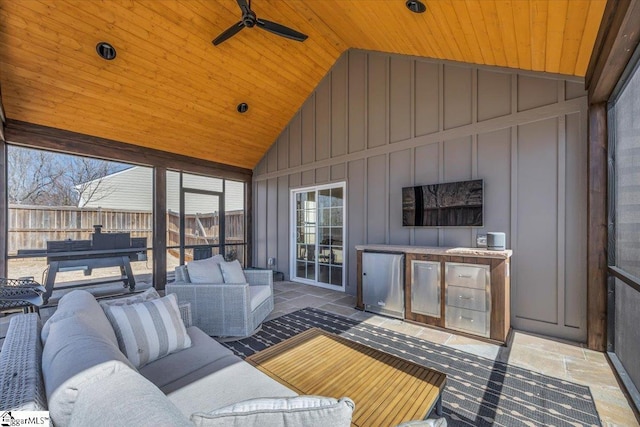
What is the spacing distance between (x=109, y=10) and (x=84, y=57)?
2.60 ft

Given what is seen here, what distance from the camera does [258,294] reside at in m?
3.61

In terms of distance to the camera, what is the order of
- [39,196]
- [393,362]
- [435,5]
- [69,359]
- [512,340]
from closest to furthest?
[69,359]
[393,362]
[435,5]
[512,340]
[39,196]

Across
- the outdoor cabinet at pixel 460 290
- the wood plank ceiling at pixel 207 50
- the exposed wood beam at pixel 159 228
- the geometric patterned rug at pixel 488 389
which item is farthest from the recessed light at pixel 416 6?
the exposed wood beam at pixel 159 228

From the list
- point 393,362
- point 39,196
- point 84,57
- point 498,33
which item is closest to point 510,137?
point 498,33

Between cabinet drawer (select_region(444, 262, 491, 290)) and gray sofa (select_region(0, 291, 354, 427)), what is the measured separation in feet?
8.72

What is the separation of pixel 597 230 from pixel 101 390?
4.17 meters

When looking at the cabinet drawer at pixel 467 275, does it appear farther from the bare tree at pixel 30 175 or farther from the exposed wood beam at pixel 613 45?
the bare tree at pixel 30 175

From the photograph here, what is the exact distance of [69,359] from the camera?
971mm

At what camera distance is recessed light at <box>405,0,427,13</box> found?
298cm

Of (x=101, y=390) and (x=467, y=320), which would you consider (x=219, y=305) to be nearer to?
(x=101, y=390)

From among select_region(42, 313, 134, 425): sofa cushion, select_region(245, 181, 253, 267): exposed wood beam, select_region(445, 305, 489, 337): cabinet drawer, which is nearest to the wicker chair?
select_region(42, 313, 134, 425): sofa cushion

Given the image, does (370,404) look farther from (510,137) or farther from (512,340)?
(510,137)

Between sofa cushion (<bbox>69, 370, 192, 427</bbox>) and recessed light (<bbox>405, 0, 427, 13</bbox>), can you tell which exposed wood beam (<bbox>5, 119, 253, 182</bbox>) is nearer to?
recessed light (<bbox>405, 0, 427, 13</bbox>)

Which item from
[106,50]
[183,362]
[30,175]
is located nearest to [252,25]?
[106,50]
